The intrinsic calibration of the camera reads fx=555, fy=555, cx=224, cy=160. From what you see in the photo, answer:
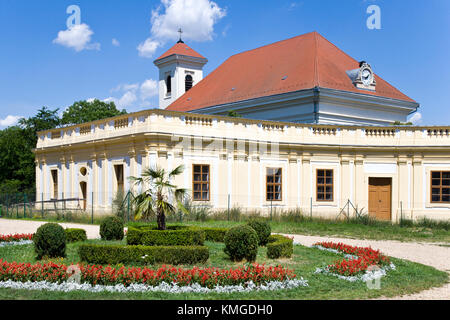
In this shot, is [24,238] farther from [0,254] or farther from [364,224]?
[364,224]

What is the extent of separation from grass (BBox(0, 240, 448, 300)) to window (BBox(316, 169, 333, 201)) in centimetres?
1461

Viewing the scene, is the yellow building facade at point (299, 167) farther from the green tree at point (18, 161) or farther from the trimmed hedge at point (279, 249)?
the green tree at point (18, 161)

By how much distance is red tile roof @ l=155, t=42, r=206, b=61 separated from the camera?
57625 mm

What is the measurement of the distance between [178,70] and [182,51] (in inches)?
90.3

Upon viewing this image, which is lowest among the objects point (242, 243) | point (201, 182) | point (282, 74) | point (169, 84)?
point (242, 243)

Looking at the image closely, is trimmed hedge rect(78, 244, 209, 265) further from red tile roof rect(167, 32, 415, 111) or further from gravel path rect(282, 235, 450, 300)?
red tile roof rect(167, 32, 415, 111)

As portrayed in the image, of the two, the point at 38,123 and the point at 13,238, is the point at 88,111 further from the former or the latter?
the point at 13,238

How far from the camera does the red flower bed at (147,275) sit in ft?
36.8

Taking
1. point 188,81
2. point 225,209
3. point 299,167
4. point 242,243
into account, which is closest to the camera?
point 242,243

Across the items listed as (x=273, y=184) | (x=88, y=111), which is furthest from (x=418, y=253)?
(x=88, y=111)

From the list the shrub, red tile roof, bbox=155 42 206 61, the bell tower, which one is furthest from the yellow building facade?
red tile roof, bbox=155 42 206 61

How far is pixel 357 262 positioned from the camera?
13.2 meters
